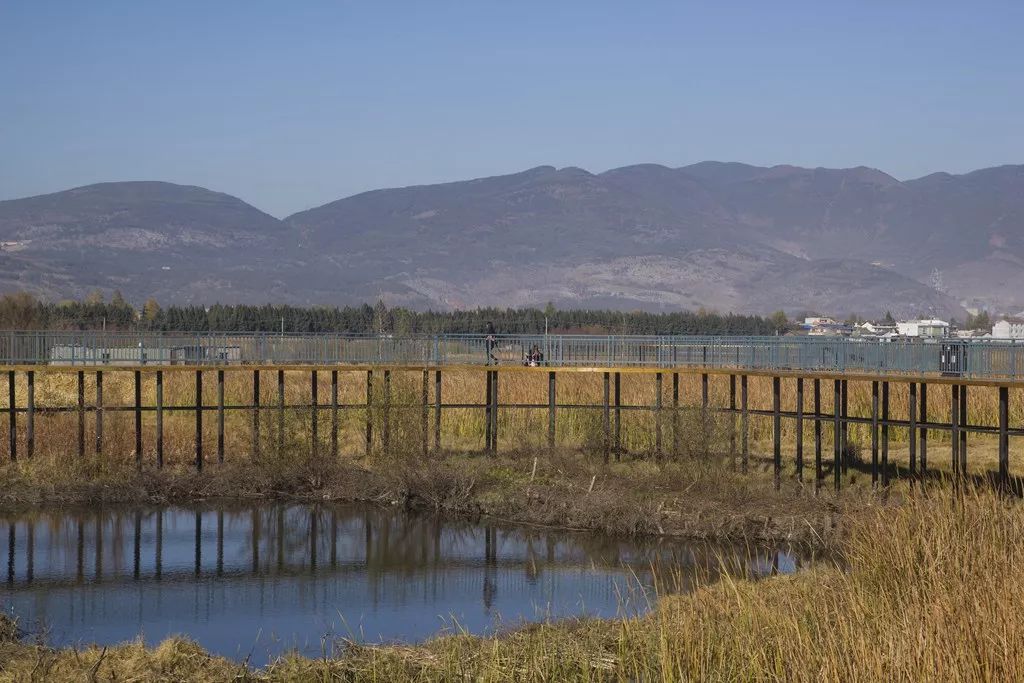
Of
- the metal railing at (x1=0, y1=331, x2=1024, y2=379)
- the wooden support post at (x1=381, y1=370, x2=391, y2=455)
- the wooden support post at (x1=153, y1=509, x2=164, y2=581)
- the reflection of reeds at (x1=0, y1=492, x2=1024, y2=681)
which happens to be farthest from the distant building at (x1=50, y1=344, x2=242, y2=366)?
the reflection of reeds at (x1=0, y1=492, x2=1024, y2=681)

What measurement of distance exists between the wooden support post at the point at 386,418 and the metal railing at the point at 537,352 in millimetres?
3225

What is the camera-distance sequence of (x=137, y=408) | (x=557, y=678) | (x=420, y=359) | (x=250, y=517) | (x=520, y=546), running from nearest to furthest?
(x=557, y=678)
(x=520, y=546)
(x=250, y=517)
(x=137, y=408)
(x=420, y=359)

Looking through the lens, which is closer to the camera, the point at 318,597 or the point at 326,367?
the point at 318,597

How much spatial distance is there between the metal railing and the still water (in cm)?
821

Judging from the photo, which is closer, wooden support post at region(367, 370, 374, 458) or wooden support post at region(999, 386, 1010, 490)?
wooden support post at region(999, 386, 1010, 490)

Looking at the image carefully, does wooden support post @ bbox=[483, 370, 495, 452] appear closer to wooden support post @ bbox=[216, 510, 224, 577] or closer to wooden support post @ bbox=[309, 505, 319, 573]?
wooden support post @ bbox=[309, 505, 319, 573]

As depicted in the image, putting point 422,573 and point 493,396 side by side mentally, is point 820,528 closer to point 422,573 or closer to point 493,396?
point 422,573

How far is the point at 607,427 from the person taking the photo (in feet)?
109

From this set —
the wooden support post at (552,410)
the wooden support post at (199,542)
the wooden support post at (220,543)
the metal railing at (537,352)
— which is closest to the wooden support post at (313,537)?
the wooden support post at (220,543)

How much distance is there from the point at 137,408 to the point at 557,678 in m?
20.7

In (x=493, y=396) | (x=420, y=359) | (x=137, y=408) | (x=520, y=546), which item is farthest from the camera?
(x=420, y=359)

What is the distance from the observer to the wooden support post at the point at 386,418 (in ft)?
108

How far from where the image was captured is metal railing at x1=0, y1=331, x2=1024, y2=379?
32656 millimetres

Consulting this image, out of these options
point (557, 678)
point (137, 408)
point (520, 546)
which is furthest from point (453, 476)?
point (557, 678)
